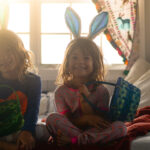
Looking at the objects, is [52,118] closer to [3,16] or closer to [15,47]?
[15,47]

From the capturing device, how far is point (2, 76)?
1.25 m

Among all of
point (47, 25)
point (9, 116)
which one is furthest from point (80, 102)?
point (47, 25)

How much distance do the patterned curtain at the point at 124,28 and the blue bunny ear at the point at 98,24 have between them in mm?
1121

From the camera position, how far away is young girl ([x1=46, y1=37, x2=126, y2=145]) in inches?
42.7

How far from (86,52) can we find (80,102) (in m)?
0.26

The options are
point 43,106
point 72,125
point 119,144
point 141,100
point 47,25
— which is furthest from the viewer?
point 47,25

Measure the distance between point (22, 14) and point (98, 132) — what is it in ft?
6.25

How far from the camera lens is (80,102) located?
4.12 feet

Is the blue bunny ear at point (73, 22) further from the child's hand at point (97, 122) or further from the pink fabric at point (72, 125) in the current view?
the child's hand at point (97, 122)

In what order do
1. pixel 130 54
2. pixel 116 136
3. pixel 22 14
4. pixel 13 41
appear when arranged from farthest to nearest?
1. pixel 22 14
2. pixel 130 54
3. pixel 13 41
4. pixel 116 136

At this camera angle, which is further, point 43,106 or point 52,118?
point 43,106

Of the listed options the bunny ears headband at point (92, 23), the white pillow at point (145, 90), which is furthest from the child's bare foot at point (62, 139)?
the white pillow at point (145, 90)

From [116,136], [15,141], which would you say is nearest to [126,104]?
[116,136]

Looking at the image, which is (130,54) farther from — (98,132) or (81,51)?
(98,132)
